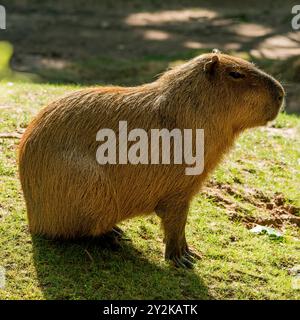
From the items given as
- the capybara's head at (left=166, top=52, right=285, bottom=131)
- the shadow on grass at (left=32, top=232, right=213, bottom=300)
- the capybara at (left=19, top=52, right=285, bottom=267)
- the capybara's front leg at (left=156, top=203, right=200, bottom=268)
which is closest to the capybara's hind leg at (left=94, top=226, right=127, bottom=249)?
the shadow on grass at (left=32, top=232, right=213, bottom=300)

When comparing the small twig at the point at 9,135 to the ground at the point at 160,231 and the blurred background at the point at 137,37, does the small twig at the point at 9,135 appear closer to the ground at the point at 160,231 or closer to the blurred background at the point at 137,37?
the ground at the point at 160,231

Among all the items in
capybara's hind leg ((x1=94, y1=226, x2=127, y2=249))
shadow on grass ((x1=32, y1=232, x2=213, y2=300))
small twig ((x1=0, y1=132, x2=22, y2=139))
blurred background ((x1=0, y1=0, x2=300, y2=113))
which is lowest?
shadow on grass ((x1=32, y1=232, x2=213, y2=300))

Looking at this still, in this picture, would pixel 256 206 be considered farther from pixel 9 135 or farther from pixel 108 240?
pixel 9 135

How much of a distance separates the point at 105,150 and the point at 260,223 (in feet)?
6.09

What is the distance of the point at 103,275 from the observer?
4.71 meters

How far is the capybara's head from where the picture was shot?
486 cm

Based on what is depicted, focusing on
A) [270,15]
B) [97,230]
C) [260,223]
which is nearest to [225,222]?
[260,223]

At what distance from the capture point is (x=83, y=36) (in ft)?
45.2

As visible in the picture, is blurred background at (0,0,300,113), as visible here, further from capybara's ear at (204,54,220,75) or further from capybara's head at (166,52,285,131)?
capybara's ear at (204,54,220,75)

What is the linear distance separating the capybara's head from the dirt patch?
46.6 inches

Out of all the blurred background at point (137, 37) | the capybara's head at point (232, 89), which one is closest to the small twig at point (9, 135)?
the capybara's head at point (232, 89)

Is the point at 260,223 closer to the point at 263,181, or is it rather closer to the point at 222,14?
the point at 263,181

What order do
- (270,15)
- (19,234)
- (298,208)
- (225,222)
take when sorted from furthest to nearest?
1. (270,15)
2. (298,208)
3. (225,222)
4. (19,234)

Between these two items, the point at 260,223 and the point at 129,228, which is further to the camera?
the point at 260,223
